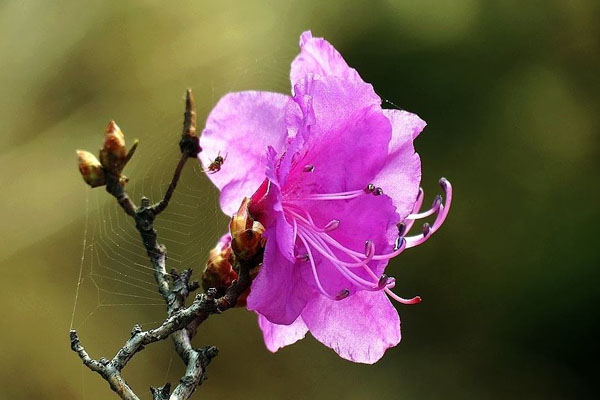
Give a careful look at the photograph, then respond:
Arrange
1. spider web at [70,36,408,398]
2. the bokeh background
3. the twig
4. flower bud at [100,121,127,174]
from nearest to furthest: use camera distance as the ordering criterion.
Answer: the twig < flower bud at [100,121,127,174] < spider web at [70,36,408,398] < the bokeh background

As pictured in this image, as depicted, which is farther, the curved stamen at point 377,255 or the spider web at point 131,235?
the spider web at point 131,235

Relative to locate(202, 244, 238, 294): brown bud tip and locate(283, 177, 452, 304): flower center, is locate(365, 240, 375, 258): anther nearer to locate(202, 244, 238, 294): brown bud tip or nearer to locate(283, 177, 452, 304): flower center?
locate(283, 177, 452, 304): flower center

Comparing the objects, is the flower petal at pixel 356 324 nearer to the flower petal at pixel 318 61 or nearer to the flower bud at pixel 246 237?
the flower bud at pixel 246 237

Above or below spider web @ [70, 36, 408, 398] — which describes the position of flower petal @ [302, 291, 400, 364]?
above

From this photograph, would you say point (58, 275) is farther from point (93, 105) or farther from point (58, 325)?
point (93, 105)

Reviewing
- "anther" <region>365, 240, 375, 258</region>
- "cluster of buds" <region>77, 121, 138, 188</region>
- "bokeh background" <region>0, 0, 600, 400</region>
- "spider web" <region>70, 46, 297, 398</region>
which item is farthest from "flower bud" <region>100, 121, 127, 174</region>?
"bokeh background" <region>0, 0, 600, 400</region>

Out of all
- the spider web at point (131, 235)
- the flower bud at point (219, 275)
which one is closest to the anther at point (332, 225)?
the flower bud at point (219, 275)

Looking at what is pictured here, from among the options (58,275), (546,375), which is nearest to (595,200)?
(546,375)
